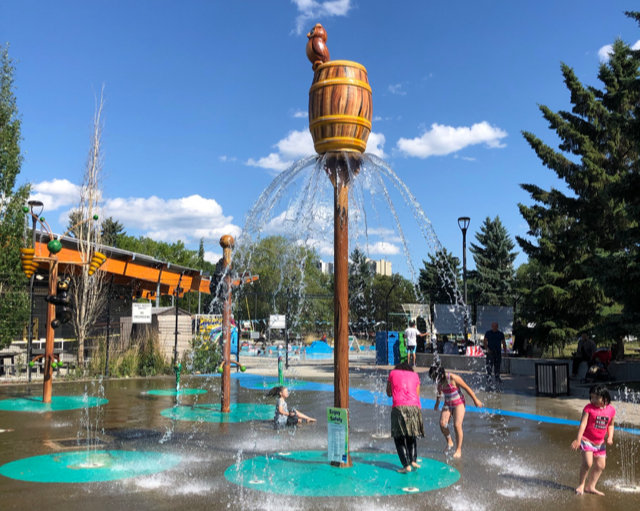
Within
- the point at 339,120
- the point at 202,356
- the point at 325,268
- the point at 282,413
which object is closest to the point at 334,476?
the point at 282,413

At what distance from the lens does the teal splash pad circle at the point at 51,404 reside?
11891 millimetres

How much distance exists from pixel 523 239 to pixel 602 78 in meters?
6.44

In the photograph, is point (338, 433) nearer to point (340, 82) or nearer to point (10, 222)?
point (340, 82)

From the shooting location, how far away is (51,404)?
12594 millimetres

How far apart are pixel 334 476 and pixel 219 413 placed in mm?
5456

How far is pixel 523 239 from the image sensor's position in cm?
2102

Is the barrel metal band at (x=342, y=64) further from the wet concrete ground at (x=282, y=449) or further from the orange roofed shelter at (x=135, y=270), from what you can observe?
the orange roofed shelter at (x=135, y=270)

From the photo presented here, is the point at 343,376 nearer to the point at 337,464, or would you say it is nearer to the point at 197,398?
the point at 337,464

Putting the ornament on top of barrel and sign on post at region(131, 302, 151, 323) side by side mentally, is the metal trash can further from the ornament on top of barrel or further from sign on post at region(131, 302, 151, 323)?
sign on post at region(131, 302, 151, 323)

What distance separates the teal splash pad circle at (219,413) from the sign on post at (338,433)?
4239 millimetres

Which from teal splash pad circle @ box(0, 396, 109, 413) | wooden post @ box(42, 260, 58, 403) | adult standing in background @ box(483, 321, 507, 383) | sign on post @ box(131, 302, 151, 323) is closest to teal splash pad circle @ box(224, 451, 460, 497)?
teal splash pad circle @ box(0, 396, 109, 413)

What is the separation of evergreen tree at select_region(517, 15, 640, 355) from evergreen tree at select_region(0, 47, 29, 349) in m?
18.8

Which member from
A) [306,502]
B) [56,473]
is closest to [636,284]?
[306,502]

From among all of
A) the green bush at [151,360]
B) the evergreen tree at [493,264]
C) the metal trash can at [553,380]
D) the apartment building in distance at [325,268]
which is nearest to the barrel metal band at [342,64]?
the metal trash can at [553,380]
